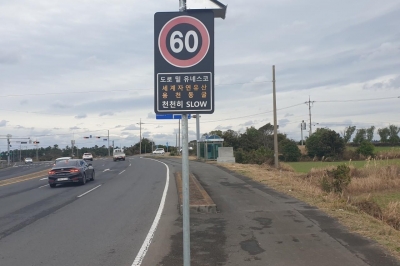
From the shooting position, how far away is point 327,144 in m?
62.7

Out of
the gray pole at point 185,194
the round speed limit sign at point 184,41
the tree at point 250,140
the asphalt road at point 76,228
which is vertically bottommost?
the asphalt road at point 76,228

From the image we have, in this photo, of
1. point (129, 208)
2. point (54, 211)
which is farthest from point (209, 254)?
point (54, 211)

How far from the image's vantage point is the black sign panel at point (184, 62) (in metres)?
4.30

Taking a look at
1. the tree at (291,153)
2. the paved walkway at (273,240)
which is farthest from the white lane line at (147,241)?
the tree at (291,153)

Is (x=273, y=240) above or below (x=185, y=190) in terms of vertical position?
below

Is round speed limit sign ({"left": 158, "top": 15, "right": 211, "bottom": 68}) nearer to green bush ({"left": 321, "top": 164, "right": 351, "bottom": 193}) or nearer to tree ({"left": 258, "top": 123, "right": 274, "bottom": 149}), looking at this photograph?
green bush ({"left": 321, "top": 164, "right": 351, "bottom": 193})

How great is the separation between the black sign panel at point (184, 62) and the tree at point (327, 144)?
6023cm

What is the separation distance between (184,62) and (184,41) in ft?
0.67


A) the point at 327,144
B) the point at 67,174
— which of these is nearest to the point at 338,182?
the point at 67,174

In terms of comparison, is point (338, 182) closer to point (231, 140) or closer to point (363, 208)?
point (363, 208)

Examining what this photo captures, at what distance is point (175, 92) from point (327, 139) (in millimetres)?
60687

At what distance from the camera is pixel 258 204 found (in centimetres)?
1395

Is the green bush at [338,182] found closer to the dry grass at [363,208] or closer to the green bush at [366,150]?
the dry grass at [363,208]

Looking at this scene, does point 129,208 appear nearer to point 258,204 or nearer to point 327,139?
point 258,204
